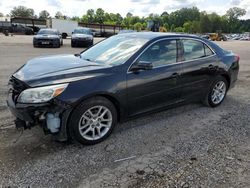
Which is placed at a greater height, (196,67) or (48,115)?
(196,67)

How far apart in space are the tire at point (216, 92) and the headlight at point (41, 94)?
3.30 meters

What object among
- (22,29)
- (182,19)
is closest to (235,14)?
(182,19)

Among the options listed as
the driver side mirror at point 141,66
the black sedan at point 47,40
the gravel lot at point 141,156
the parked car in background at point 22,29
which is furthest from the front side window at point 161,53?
the parked car in background at point 22,29

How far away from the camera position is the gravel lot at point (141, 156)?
3037 mm

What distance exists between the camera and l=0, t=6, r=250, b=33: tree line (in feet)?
371

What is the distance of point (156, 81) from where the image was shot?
4.29m

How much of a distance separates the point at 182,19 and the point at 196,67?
143 metres

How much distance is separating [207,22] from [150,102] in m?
120

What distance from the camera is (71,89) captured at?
11.3 ft

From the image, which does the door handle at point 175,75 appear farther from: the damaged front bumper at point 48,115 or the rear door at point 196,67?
the damaged front bumper at point 48,115

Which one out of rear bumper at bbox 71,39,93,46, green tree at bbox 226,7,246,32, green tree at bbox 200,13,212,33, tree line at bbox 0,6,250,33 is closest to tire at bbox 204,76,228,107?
rear bumper at bbox 71,39,93,46

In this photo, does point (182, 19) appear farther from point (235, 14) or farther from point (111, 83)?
point (111, 83)

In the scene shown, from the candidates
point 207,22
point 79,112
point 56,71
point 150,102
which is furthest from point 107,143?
point 207,22

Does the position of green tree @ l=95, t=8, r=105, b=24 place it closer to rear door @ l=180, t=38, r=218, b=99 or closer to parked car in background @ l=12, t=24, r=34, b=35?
parked car in background @ l=12, t=24, r=34, b=35
